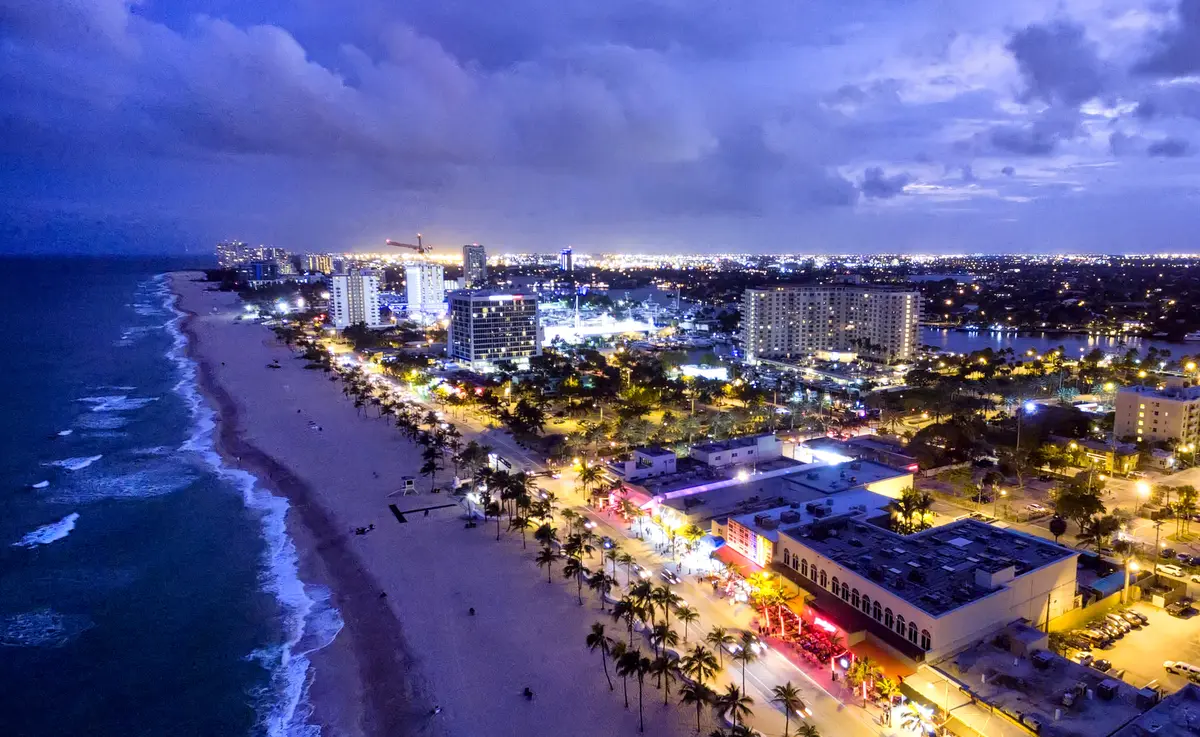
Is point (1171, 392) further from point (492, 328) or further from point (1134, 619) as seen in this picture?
point (492, 328)

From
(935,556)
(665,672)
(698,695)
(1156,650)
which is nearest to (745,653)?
(665,672)

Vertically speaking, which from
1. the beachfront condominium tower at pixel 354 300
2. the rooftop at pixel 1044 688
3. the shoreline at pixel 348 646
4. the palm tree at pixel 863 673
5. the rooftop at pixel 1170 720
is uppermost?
the beachfront condominium tower at pixel 354 300

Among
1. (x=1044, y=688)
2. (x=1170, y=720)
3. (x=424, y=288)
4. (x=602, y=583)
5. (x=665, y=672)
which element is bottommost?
(x=665, y=672)

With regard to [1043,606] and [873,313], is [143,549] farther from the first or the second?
[873,313]

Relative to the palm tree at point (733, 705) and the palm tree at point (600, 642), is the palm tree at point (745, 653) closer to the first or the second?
the palm tree at point (733, 705)

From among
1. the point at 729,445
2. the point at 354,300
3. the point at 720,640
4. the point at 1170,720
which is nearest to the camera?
the point at 1170,720

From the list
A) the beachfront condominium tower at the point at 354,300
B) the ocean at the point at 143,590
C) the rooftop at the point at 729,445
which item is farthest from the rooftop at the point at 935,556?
the beachfront condominium tower at the point at 354,300

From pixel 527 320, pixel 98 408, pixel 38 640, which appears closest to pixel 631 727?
pixel 38 640
